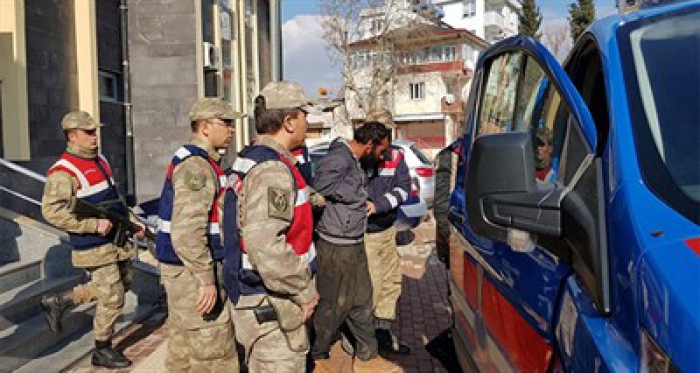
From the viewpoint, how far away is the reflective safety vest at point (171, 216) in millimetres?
3609

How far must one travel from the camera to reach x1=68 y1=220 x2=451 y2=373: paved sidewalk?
462 centimetres

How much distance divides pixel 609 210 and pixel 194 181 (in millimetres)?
2523

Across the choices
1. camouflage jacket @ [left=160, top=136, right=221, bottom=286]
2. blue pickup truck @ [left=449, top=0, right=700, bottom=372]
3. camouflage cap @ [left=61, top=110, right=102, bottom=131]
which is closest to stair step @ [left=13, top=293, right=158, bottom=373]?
camouflage cap @ [left=61, top=110, right=102, bottom=131]

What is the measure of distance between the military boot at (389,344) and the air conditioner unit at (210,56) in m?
9.28

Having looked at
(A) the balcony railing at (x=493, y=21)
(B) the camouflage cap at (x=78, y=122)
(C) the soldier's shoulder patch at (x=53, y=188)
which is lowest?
(C) the soldier's shoulder patch at (x=53, y=188)

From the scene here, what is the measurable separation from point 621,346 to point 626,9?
1449 millimetres

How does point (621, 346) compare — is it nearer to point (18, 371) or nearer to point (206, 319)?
point (206, 319)

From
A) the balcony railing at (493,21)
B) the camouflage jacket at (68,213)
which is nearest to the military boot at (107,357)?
the camouflage jacket at (68,213)

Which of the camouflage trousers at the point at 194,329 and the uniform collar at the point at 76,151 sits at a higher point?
the uniform collar at the point at 76,151

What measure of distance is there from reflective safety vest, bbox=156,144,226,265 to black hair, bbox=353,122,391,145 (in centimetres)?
116

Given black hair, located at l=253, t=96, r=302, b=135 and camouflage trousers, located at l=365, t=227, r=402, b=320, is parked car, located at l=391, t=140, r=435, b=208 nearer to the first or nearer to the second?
camouflage trousers, located at l=365, t=227, r=402, b=320

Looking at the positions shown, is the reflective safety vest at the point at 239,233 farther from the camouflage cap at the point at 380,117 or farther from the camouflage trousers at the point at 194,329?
the camouflage cap at the point at 380,117

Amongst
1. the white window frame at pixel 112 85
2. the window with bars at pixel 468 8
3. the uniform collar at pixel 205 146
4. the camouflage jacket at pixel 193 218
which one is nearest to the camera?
the camouflage jacket at pixel 193 218

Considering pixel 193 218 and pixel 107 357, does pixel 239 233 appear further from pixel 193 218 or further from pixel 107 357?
pixel 107 357
